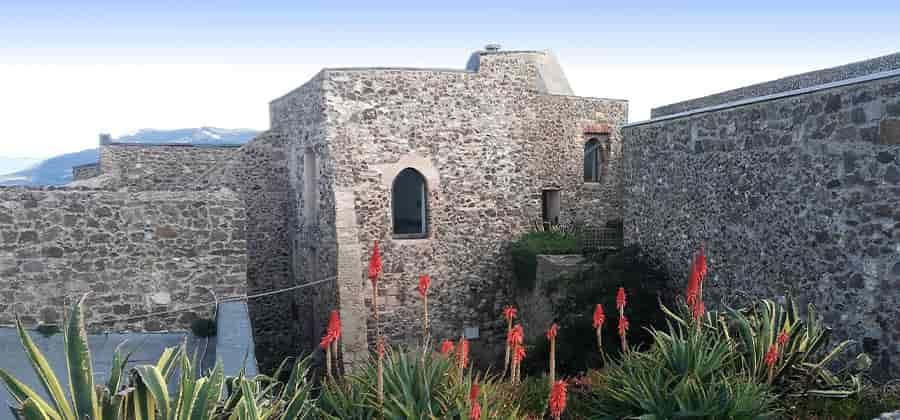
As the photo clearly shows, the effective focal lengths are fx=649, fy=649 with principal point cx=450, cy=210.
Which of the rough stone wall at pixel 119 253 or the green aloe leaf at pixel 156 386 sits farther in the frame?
the rough stone wall at pixel 119 253

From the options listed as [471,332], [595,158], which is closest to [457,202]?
[471,332]

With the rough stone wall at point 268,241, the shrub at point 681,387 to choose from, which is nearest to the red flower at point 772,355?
the shrub at point 681,387

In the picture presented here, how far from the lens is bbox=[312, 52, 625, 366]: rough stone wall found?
12.5 metres

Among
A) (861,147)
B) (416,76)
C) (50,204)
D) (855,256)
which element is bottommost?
(855,256)

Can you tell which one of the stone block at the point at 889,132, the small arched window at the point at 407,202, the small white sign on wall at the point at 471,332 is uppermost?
the stone block at the point at 889,132

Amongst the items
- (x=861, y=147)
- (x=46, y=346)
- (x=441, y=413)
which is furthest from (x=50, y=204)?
(x=861, y=147)

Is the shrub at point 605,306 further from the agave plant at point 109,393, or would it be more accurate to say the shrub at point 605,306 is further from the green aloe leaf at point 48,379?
the green aloe leaf at point 48,379

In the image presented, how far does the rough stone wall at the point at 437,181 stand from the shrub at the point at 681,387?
23.8ft

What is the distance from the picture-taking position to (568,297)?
11.3 m

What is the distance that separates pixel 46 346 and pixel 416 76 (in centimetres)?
809

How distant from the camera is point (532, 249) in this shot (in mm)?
13352

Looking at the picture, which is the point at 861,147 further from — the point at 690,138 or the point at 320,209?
the point at 320,209

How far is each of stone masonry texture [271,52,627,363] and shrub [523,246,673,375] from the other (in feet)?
8.80

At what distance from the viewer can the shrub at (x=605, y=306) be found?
10.0 meters
